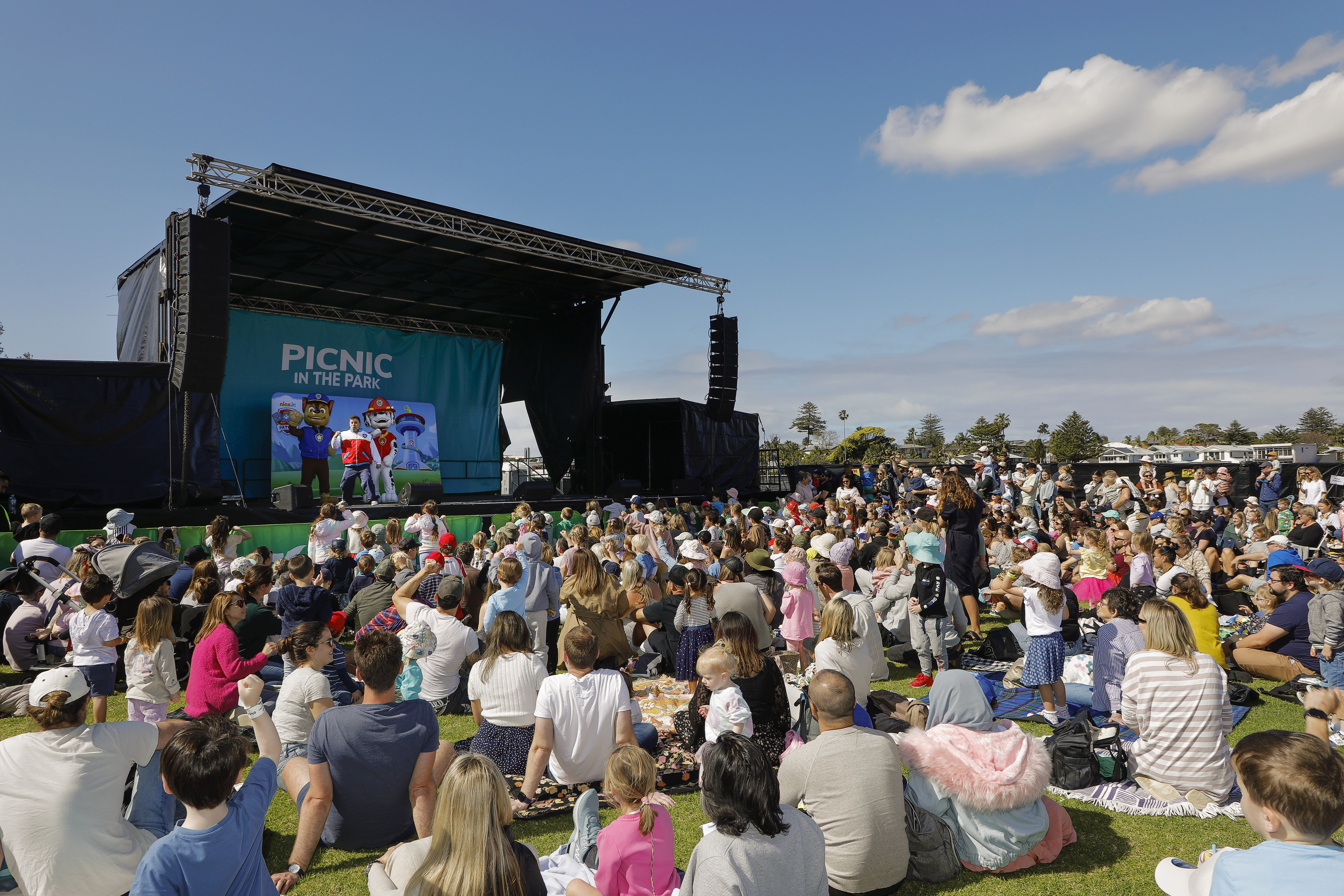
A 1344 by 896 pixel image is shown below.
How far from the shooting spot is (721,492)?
18.2m

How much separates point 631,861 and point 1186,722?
295 cm

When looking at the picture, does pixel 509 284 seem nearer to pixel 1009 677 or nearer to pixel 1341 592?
pixel 1009 677

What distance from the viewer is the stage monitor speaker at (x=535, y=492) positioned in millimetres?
14570

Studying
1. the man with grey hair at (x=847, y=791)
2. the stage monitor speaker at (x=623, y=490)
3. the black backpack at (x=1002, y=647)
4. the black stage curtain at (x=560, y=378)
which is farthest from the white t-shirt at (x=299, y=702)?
the black stage curtain at (x=560, y=378)

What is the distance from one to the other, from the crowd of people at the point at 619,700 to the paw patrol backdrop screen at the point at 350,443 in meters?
6.67

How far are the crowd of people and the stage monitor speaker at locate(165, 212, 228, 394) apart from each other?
2.71 m

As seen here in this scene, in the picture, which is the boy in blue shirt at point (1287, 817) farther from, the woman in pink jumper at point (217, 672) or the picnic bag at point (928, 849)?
the woman in pink jumper at point (217, 672)

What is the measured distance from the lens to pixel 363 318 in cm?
1698

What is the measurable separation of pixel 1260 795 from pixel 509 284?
53.5 feet

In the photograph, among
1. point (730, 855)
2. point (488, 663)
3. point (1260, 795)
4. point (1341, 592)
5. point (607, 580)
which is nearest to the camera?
point (1260, 795)

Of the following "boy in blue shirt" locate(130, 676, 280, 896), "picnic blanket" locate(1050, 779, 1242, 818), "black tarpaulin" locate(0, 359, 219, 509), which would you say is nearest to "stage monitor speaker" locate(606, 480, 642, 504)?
"black tarpaulin" locate(0, 359, 219, 509)

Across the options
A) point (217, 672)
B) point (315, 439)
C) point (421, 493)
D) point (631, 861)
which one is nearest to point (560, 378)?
point (421, 493)

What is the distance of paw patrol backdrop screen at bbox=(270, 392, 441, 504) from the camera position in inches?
587

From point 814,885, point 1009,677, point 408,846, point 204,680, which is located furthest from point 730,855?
point 1009,677
